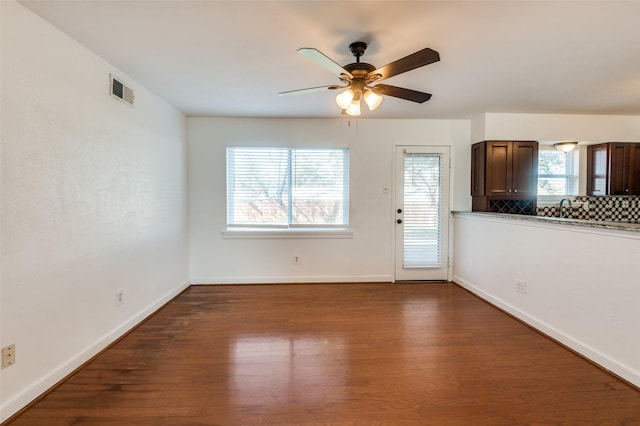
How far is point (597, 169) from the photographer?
3895mm

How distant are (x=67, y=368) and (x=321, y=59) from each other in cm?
271

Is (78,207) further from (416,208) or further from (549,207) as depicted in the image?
(549,207)

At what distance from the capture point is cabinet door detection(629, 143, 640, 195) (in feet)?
12.2

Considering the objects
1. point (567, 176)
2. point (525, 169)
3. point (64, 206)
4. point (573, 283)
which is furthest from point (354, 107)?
point (567, 176)

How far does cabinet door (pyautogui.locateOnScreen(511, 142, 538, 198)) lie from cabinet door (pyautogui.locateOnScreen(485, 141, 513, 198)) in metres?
0.08

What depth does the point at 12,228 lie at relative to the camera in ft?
5.36

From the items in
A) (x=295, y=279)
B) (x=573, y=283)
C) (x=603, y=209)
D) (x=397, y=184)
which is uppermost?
(x=397, y=184)

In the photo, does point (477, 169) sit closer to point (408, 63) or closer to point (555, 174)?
point (555, 174)

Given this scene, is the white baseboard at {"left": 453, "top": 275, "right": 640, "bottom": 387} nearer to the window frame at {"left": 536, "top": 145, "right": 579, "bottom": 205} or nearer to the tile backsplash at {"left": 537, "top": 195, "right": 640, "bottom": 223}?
the tile backsplash at {"left": 537, "top": 195, "right": 640, "bottom": 223}

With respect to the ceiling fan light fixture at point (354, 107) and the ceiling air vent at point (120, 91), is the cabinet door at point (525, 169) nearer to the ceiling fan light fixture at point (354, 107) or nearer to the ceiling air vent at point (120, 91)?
the ceiling fan light fixture at point (354, 107)

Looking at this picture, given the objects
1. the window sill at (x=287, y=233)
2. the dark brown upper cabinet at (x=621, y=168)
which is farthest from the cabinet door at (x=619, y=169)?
the window sill at (x=287, y=233)

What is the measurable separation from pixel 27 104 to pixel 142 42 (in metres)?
0.83

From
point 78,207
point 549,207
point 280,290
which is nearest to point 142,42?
point 78,207

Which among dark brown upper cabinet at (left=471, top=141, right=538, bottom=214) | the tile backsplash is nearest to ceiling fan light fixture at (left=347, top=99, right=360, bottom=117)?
dark brown upper cabinet at (left=471, top=141, right=538, bottom=214)
